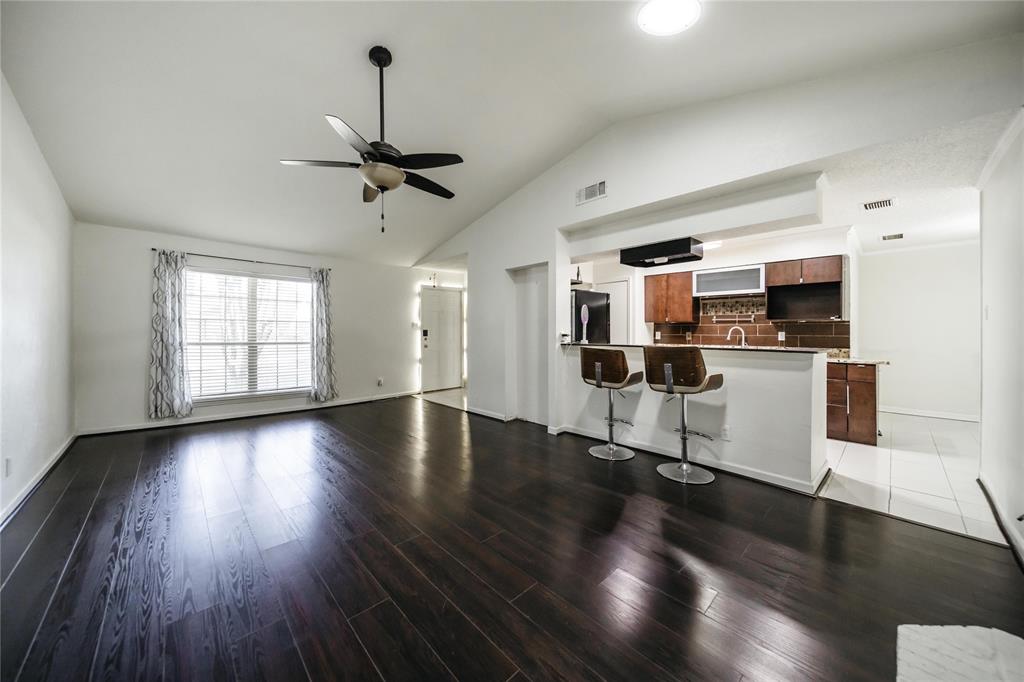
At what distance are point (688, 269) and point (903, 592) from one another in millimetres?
4651

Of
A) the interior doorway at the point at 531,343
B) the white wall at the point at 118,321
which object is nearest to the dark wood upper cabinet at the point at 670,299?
the interior doorway at the point at 531,343

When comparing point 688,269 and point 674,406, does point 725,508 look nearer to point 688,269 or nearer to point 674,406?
point 674,406

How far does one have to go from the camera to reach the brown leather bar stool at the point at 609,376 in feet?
10.8

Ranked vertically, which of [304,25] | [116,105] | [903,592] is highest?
[304,25]

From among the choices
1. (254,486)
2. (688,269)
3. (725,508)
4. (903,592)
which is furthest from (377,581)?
(688,269)

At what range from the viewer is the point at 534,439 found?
404 cm

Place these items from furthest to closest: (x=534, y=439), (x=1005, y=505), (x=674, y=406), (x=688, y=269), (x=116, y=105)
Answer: (x=688, y=269) → (x=534, y=439) → (x=674, y=406) → (x=116, y=105) → (x=1005, y=505)

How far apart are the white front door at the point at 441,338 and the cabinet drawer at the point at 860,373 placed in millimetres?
6043

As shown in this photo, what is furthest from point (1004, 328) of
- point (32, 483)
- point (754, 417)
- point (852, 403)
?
point (32, 483)

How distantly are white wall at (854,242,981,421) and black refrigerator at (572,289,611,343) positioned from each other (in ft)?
11.5

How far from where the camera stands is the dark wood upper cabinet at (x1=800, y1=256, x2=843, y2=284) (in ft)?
14.5

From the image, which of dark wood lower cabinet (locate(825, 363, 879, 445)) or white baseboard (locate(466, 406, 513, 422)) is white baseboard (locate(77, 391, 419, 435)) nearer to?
white baseboard (locate(466, 406, 513, 422))

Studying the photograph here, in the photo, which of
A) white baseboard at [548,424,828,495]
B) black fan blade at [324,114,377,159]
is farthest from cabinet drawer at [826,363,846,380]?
black fan blade at [324,114,377,159]

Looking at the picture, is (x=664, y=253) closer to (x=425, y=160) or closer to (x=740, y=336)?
(x=425, y=160)
